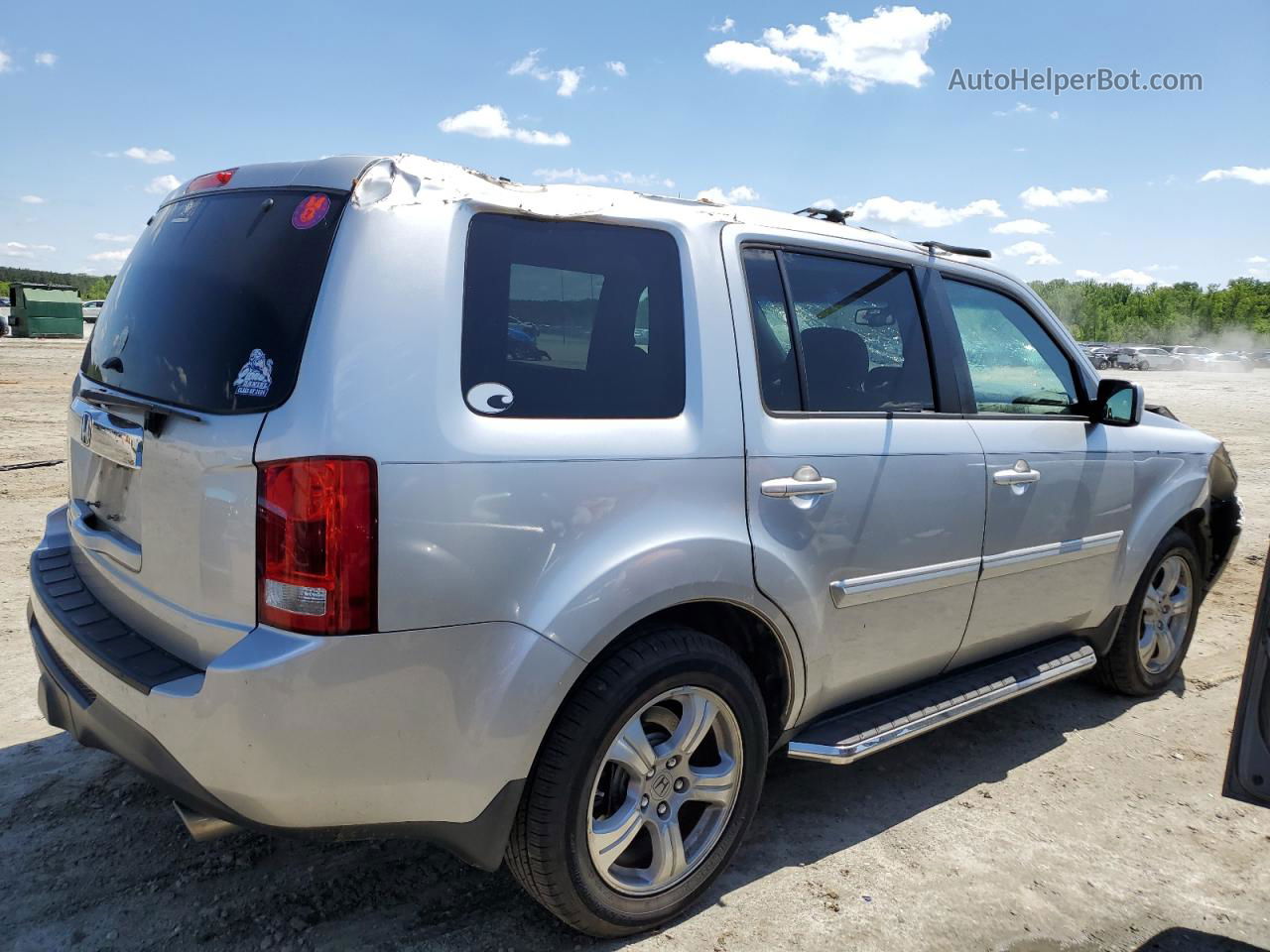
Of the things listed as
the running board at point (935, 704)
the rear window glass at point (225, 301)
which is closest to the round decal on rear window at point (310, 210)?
the rear window glass at point (225, 301)

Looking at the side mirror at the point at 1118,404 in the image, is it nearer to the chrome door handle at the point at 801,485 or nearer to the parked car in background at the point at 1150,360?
the chrome door handle at the point at 801,485

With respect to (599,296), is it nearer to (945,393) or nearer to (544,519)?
(544,519)

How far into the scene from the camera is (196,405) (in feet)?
7.39

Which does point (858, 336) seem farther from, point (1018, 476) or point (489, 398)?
point (489, 398)

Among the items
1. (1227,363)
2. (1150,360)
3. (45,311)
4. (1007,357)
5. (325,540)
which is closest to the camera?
(325,540)

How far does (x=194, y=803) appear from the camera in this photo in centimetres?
221

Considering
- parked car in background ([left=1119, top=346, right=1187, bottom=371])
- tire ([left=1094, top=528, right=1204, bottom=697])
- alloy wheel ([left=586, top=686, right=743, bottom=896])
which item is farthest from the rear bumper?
parked car in background ([left=1119, top=346, right=1187, bottom=371])

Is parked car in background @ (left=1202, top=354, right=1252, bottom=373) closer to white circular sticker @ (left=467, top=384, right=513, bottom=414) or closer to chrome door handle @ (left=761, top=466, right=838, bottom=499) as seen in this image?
chrome door handle @ (left=761, top=466, right=838, bottom=499)

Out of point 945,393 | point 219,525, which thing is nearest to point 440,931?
point 219,525

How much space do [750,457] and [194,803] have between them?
162 cm

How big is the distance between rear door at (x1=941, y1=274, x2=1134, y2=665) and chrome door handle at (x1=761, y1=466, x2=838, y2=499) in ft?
2.83

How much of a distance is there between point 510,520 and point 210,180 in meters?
1.39

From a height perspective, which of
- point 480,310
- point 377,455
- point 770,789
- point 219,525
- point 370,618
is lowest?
point 770,789

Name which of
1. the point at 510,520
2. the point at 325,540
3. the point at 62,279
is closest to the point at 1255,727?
the point at 510,520
